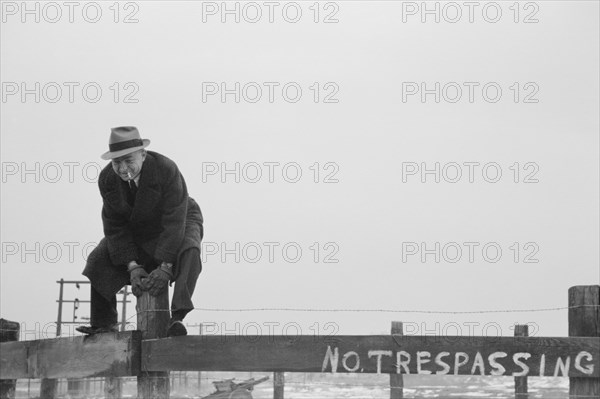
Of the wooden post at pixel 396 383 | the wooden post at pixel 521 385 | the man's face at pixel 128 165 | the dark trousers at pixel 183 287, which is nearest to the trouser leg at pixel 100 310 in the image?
the dark trousers at pixel 183 287

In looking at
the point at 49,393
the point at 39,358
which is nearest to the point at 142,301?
the point at 39,358

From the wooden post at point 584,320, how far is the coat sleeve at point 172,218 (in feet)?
7.09

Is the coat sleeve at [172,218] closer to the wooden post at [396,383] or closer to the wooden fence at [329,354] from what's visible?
the wooden fence at [329,354]

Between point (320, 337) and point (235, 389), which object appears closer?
point (320, 337)

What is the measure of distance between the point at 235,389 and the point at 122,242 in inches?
501

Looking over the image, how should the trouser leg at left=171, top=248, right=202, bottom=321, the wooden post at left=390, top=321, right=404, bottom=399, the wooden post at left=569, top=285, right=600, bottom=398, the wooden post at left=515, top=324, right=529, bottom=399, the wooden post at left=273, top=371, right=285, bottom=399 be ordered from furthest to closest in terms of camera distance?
the wooden post at left=273, top=371, right=285, bottom=399
the wooden post at left=390, top=321, right=404, bottom=399
the wooden post at left=515, top=324, right=529, bottom=399
the trouser leg at left=171, top=248, right=202, bottom=321
the wooden post at left=569, top=285, right=600, bottom=398

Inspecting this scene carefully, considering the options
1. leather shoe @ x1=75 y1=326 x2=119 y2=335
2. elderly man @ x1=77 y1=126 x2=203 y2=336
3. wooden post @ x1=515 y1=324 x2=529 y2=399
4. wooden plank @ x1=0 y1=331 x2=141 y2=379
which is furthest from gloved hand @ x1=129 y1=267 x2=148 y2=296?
wooden post @ x1=515 y1=324 x2=529 y2=399

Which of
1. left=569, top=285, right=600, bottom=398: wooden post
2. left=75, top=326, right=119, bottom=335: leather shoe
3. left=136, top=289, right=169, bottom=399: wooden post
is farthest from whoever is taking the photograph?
left=75, top=326, right=119, bottom=335: leather shoe

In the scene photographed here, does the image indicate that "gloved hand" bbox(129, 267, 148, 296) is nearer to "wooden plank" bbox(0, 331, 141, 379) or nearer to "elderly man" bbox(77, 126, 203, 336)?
"elderly man" bbox(77, 126, 203, 336)

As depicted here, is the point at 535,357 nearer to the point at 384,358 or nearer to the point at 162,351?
the point at 384,358

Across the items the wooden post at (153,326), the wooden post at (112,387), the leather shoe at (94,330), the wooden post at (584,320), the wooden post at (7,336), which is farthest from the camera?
the wooden post at (112,387)

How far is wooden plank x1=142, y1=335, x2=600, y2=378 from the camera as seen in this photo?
15.3 ft

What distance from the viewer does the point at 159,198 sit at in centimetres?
541

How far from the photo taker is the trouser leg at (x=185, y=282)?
17.2ft
